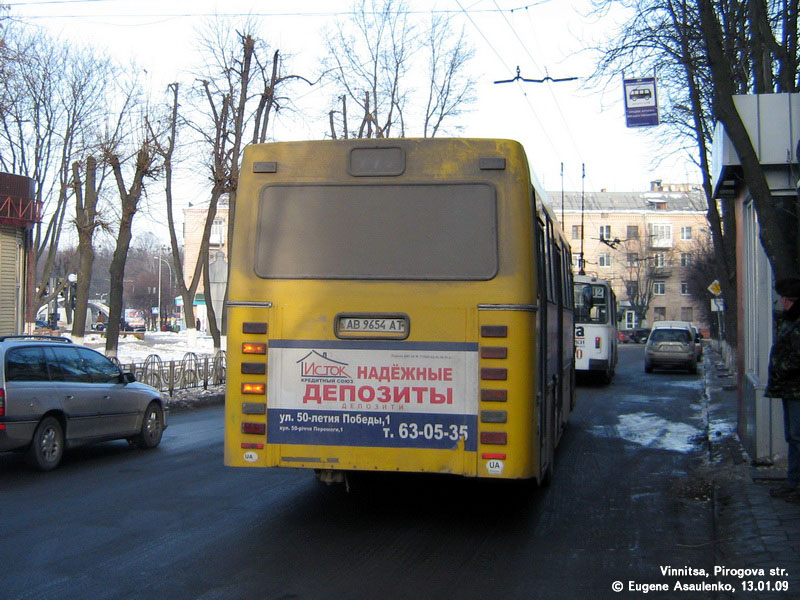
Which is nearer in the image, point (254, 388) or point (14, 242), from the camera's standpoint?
point (254, 388)

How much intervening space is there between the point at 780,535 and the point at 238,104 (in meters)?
25.5

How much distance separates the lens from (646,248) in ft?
267

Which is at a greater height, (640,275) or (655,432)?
(640,275)

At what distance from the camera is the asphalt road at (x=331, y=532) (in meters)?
5.67

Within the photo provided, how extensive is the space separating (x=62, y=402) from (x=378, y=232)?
18.4ft

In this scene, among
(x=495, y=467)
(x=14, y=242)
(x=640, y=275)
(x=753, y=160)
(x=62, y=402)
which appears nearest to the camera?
(x=495, y=467)

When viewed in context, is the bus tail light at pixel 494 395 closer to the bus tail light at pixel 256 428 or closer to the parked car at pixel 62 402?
the bus tail light at pixel 256 428

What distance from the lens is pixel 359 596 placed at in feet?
17.7

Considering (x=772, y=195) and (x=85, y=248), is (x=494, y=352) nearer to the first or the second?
(x=772, y=195)

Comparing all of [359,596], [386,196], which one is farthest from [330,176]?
[359,596]

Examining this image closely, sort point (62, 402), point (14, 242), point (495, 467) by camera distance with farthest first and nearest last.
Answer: point (14, 242)
point (62, 402)
point (495, 467)

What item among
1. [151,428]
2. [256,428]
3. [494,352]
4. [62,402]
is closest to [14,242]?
[151,428]

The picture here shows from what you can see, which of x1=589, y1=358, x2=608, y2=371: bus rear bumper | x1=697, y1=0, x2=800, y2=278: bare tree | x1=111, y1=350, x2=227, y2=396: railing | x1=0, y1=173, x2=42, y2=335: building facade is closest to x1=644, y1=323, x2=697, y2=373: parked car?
x1=589, y1=358, x2=608, y2=371: bus rear bumper

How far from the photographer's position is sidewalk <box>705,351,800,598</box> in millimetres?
5879
